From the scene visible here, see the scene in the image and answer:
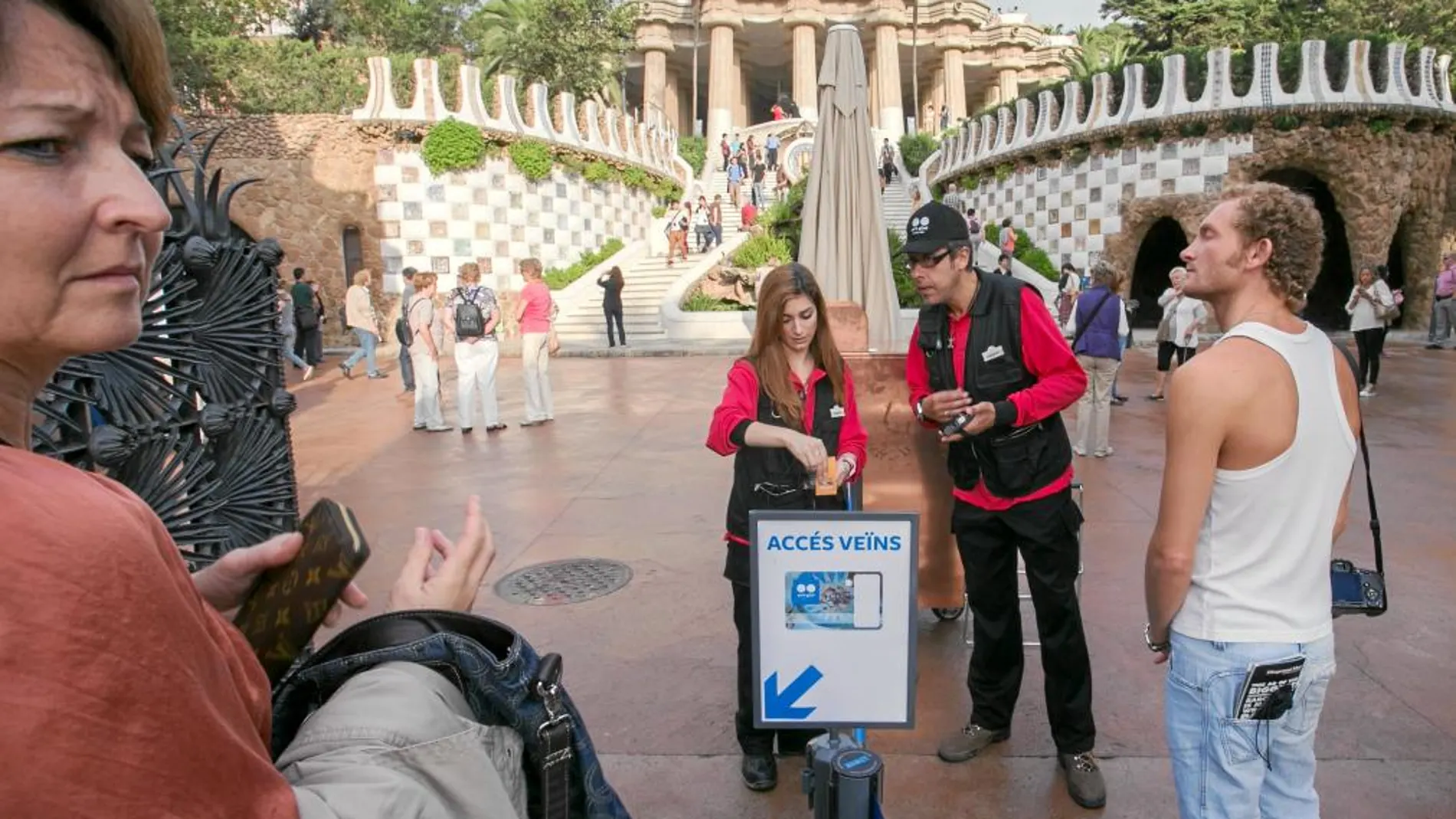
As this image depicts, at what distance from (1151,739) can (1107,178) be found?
20860mm

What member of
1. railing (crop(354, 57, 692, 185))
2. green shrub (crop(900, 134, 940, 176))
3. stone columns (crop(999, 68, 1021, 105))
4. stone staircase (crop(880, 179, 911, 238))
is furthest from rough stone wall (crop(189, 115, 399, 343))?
stone columns (crop(999, 68, 1021, 105))

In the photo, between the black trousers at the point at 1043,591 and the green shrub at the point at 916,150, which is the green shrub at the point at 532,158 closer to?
the green shrub at the point at 916,150

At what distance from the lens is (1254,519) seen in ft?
6.78

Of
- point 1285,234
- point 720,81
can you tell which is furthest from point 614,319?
point 720,81

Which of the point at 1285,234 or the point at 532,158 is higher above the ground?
the point at 532,158

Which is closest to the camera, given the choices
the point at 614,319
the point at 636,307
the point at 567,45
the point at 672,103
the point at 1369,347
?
the point at 1369,347

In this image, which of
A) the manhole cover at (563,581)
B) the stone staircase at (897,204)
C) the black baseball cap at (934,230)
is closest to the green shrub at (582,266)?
the stone staircase at (897,204)

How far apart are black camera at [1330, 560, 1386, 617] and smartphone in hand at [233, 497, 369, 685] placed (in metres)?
2.44

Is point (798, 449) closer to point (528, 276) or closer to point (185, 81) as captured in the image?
point (528, 276)

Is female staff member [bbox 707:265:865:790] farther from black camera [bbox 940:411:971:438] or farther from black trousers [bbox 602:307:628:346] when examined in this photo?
black trousers [bbox 602:307:628:346]

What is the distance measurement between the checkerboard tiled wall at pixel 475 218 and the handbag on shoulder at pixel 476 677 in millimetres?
19685

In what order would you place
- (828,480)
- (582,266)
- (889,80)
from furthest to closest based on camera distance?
(889,80), (582,266), (828,480)

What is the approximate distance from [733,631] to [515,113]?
20092 millimetres

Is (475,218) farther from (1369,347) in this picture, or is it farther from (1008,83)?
(1008,83)
